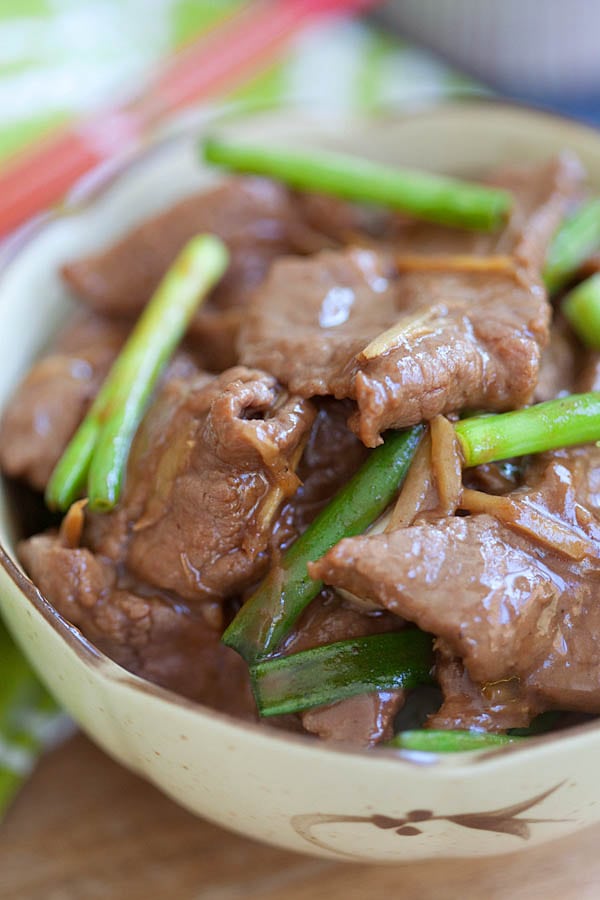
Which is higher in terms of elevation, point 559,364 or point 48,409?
point 48,409

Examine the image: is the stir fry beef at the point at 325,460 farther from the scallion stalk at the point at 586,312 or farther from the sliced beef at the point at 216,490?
the scallion stalk at the point at 586,312

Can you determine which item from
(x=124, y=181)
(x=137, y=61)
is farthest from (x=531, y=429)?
(x=137, y=61)

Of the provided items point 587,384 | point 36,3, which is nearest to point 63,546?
point 587,384

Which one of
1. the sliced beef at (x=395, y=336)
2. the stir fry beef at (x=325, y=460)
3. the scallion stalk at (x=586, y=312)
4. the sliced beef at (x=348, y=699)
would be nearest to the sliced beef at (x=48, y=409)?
the sliced beef at (x=395, y=336)

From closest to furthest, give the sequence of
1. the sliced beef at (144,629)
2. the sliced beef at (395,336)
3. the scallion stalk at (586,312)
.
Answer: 1. the sliced beef at (395,336)
2. the sliced beef at (144,629)
3. the scallion stalk at (586,312)

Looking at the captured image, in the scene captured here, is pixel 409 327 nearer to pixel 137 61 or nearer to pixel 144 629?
pixel 144 629

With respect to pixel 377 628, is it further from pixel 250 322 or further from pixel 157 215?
pixel 157 215
